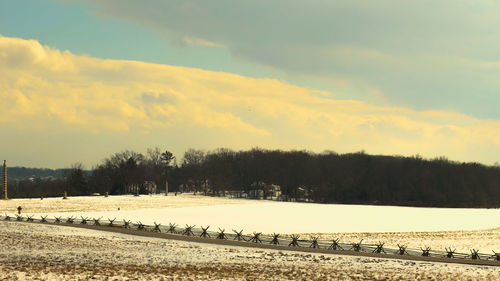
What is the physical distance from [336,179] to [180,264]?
14407 centimetres

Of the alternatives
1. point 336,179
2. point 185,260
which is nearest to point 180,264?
point 185,260

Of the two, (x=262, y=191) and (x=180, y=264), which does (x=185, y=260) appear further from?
(x=262, y=191)

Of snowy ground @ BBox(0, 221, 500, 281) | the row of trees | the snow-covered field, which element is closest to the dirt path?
the snow-covered field

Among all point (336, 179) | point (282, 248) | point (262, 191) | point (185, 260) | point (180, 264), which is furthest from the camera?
point (262, 191)

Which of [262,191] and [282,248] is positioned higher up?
[262,191]

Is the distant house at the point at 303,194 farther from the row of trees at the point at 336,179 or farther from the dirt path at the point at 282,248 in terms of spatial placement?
the dirt path at the point at 282,248

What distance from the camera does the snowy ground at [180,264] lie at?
2230 cm

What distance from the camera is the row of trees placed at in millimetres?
153625

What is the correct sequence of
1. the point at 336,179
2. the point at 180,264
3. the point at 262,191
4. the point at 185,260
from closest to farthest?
the point at 180,264 < the point at 185,260 < the point at 336,179 < the point at 262,191

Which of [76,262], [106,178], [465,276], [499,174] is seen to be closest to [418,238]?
[465,276]

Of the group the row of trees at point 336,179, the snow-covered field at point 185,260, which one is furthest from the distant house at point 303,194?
the snow-covered field at point 185,260

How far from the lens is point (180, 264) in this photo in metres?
26.3

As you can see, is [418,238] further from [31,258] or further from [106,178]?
[106,178]

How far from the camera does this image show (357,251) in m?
37.0
